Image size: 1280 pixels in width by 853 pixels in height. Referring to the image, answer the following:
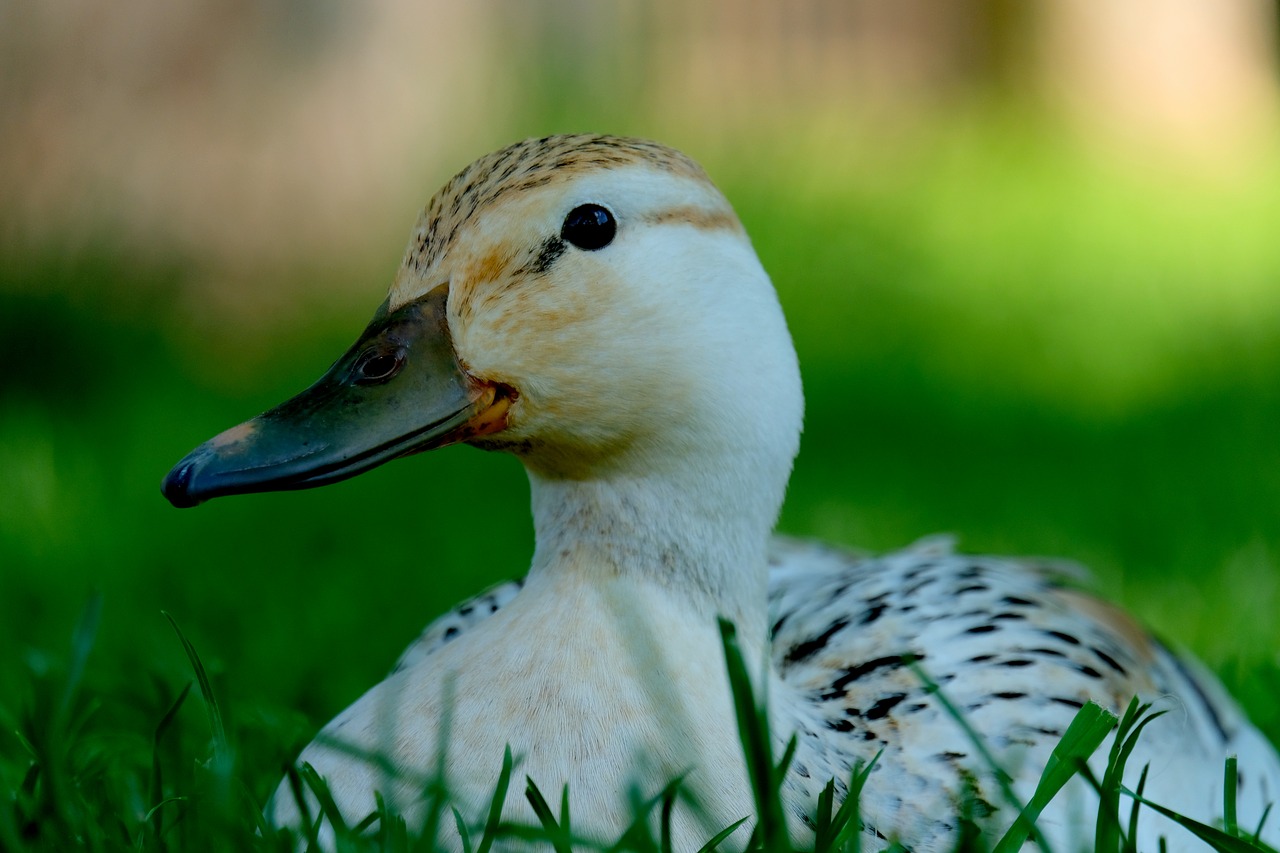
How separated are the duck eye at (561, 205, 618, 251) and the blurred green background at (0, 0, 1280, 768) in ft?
3.76

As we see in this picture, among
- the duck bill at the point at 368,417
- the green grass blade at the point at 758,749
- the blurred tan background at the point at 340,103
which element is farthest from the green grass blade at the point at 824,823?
the blurred tan background at the point at 340,103

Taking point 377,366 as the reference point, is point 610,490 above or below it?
below

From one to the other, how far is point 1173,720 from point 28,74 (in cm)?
505

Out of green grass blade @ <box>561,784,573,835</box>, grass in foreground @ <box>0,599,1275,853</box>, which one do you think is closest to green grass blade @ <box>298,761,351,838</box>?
grass in foreground @ <box>0,599,1275,853</box>

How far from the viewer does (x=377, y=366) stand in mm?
2193

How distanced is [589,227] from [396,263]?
5.14 meters

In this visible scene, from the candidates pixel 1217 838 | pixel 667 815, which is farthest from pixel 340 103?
pixel 1217 838

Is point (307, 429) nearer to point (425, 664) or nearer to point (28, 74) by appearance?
point (425, 664)

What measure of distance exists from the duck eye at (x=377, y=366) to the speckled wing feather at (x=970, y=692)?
0.73 m

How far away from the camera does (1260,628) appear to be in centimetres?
366

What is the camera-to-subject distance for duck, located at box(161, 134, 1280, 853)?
6.71ft

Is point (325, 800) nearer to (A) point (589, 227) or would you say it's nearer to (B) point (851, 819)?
(B) point (851, 819)

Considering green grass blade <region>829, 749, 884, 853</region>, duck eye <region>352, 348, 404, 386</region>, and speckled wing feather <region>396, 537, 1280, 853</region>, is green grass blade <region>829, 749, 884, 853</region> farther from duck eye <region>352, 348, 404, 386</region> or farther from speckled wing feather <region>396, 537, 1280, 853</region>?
duck eye <region>352, 348, 404, 386</region>

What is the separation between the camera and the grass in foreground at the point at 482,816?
1802mm
